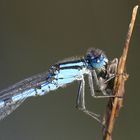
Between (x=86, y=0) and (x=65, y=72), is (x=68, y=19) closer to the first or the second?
(x=86, y=0)

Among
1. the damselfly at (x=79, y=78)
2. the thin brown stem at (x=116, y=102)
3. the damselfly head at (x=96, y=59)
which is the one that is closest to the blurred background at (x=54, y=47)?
the damselfly at (x=79, y=78)

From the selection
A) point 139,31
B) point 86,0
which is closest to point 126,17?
point 139,31

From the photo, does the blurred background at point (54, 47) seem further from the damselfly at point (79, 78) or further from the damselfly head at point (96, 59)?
the damselfly head at point (96, 59)

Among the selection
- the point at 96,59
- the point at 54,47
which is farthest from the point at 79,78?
the point at 54,47

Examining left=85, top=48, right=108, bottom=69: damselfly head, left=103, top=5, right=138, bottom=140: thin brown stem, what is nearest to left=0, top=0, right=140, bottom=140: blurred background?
left=85, top=48, right=108, bottom=69: damselfly head

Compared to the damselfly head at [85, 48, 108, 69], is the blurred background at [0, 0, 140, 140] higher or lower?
higher

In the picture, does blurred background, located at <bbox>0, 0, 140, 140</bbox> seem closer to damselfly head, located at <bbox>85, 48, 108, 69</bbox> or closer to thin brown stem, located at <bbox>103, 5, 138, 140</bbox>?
damselfly head, located at <bbox>85, 48, 108, 69</bbox>
